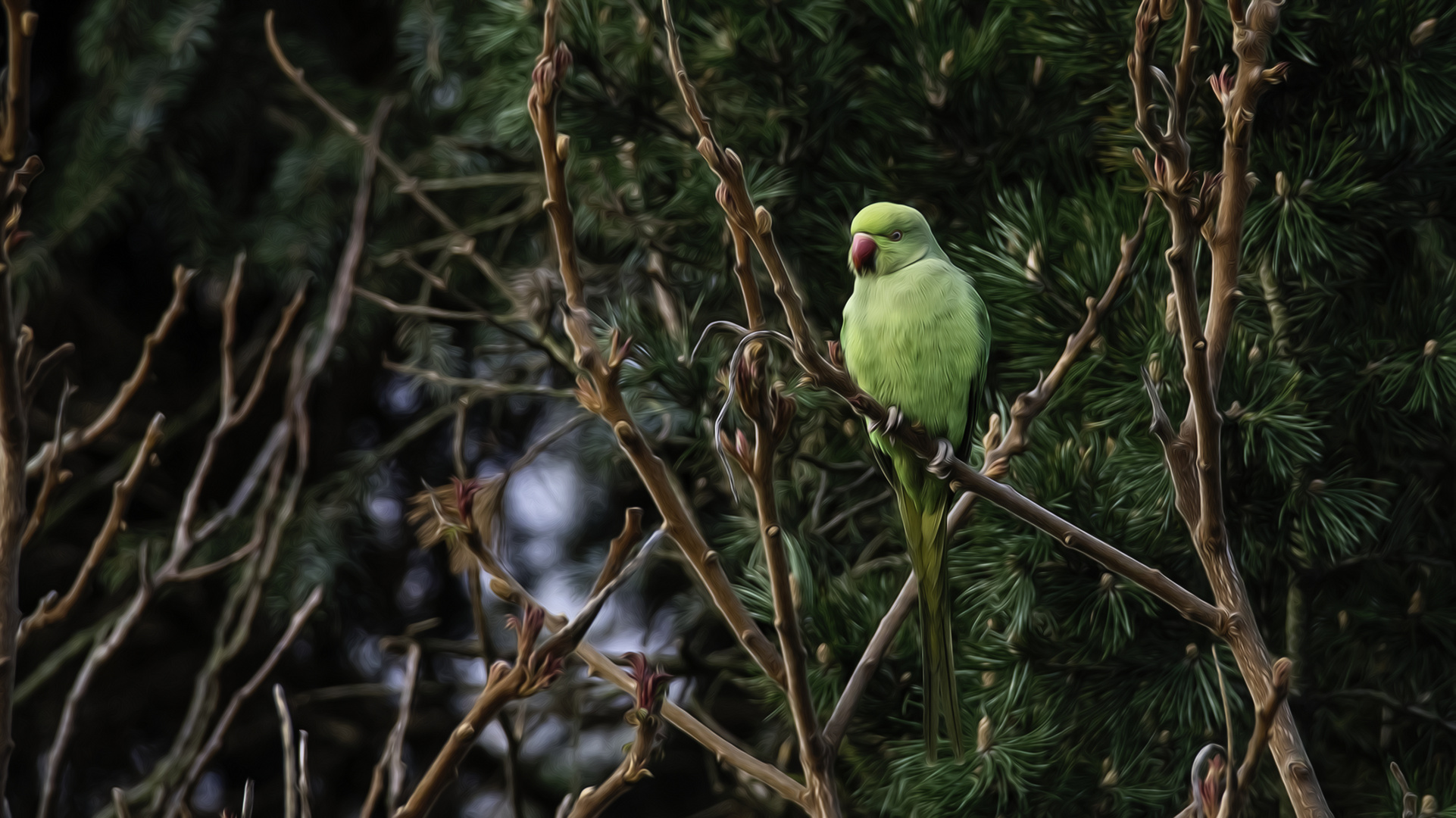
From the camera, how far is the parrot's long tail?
135 centimetres

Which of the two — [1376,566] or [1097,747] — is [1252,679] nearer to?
[1097,747]

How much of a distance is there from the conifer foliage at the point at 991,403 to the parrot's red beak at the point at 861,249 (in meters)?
0.25

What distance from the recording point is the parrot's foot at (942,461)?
3.74 feet

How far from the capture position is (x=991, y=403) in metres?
1.90

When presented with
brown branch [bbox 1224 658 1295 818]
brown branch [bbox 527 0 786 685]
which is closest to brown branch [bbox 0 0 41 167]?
brown branch [bbox 527 0 786 685]

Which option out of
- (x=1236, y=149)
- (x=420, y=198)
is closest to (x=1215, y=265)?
(x=1236, y=149)

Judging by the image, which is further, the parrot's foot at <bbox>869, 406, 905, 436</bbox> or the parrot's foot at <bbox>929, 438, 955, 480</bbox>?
the parrot's foot at <bbox>869, 406, 905, 436</bbox>

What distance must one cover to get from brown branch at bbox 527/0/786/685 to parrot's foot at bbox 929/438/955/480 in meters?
0.24

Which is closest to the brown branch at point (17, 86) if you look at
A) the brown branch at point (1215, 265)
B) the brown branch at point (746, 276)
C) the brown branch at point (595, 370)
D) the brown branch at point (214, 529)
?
the brown branch at point (214, 529)

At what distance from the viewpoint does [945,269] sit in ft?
5.00

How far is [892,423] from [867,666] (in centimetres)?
27

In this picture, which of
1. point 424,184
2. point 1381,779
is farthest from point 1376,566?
point 424,184

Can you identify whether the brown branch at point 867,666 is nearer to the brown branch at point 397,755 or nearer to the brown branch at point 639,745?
the brown branch at point 639,745

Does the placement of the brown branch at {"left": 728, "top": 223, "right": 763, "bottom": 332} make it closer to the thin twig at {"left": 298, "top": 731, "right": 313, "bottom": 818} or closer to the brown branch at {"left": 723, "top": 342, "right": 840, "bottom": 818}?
the brown branch at {"left": 723, "top": 342, "right": 840, "bottom": 818}
